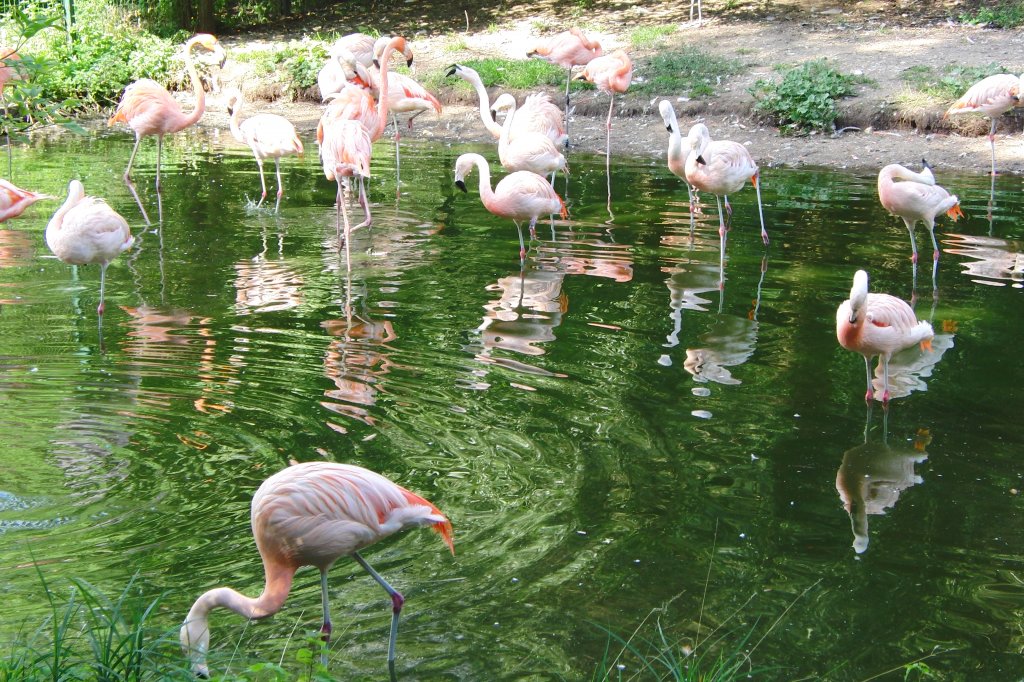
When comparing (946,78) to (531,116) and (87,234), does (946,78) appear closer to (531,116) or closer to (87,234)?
(531,116)

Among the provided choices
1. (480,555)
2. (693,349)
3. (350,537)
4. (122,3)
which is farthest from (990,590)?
(122,3)

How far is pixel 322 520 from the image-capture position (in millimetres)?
3146

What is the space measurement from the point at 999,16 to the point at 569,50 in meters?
6.12

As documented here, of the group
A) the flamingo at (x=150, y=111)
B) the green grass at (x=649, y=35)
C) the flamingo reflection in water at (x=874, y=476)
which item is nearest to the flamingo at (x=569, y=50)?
the green grass at (x=649, y=35)

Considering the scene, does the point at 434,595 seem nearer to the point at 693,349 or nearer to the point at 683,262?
the point at 693,349

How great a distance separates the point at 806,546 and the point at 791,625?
53 cm

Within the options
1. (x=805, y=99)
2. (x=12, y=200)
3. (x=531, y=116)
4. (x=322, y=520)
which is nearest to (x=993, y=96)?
(x=805, y=99)

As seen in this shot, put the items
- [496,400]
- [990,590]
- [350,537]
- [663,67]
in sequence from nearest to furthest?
1. [350,537]
2. [990,590]
3. [496,400]
4. [663,67]

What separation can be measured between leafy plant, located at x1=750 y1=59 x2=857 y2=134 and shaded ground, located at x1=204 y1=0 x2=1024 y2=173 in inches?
6.4

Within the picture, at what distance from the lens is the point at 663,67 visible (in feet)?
45.2

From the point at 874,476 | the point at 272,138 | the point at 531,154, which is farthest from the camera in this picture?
the point at 272,138

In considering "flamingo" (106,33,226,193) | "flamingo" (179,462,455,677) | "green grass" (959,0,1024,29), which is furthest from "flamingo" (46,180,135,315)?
"green grass" (959,0,1024,29)

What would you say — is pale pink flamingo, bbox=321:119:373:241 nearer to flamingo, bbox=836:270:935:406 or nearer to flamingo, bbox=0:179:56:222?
flamingo, bbox=0:179:56:222

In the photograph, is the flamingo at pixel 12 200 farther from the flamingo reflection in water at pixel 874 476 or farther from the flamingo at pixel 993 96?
the flamingo at pixel 993 96
